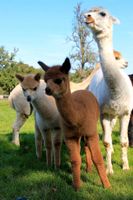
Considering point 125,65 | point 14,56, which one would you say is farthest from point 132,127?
point 14,56

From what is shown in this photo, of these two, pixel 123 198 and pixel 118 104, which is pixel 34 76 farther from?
pixel 123 198

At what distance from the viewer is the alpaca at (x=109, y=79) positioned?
17.4ft

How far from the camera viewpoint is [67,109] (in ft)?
15.0

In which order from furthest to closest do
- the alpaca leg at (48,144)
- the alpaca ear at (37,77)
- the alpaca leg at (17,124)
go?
the alpaca leg at (17,124)
the alpaca leg at (48,144)
the alpaca ear at (37,77)

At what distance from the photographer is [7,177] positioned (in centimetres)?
577

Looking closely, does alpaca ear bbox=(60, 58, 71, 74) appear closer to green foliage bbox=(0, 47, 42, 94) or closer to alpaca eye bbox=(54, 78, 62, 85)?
alpaca eye bbox=(54, 78, 62, 85)

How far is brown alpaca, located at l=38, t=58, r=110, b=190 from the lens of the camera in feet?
14.5

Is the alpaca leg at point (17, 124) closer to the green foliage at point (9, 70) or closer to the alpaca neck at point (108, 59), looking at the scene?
the alpaca neck at point (108, 59)

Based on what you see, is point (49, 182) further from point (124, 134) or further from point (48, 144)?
point (124, 134)

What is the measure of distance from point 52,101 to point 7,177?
1.42 meters

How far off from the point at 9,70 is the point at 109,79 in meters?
55.9

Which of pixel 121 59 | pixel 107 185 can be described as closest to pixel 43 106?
pixel 107 185

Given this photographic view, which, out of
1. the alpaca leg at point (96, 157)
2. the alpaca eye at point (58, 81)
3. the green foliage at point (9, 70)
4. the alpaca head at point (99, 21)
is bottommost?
the alpaca leg at point (96, 157)

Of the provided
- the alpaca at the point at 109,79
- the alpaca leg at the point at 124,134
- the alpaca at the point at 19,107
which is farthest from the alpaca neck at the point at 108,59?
the alpaca at the point at 19,107
